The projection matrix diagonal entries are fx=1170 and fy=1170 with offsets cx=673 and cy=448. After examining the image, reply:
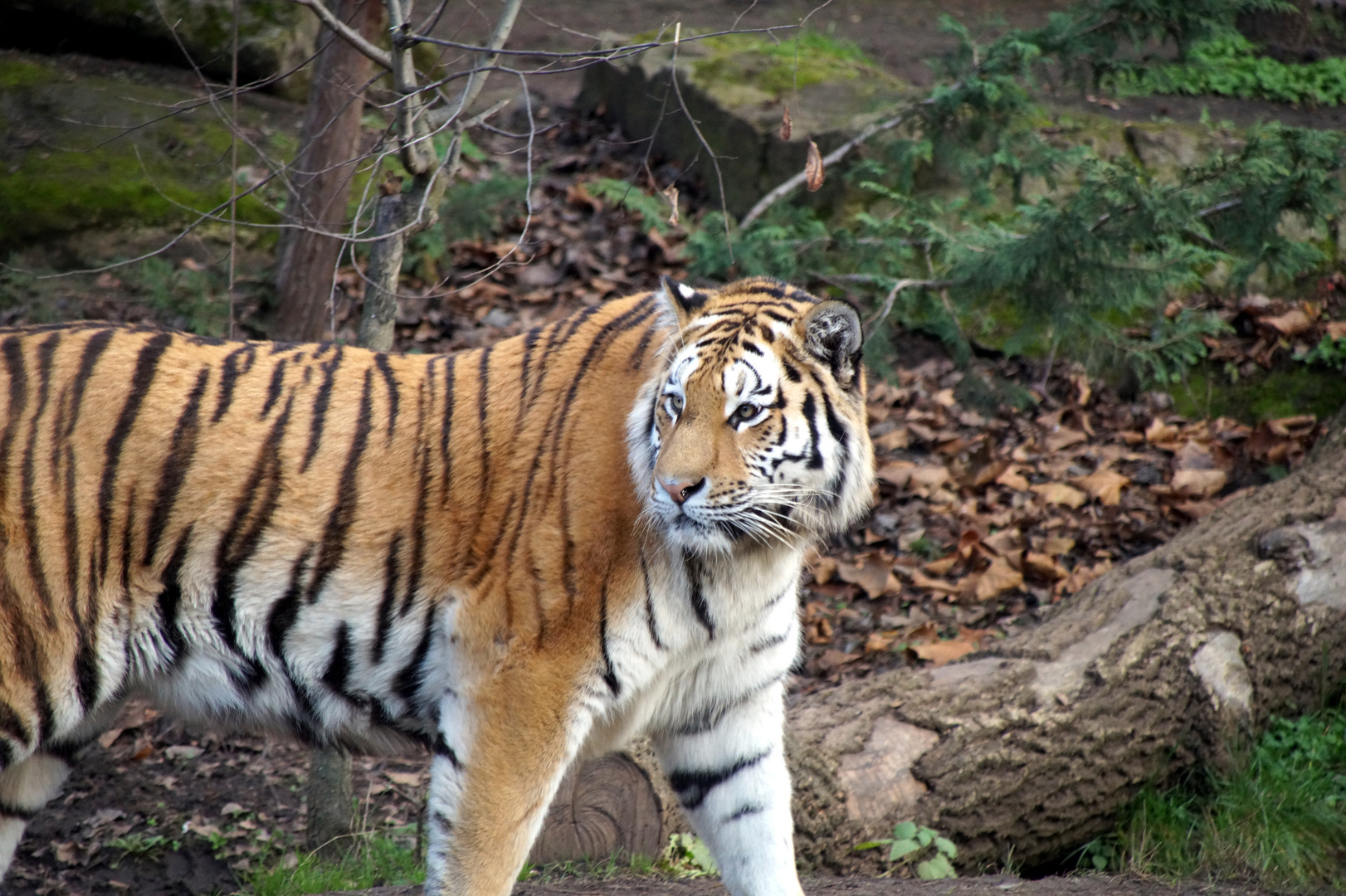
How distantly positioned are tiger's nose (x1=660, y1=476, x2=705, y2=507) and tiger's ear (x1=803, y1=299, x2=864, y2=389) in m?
0.49

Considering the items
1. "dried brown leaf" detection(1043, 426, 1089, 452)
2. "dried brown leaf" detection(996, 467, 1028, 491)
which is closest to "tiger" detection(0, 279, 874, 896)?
"dried brown leaf" detection(996, 467, 1028, 491)

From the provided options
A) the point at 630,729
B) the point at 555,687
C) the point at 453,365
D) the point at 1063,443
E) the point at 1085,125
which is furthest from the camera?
the point at 1085,125

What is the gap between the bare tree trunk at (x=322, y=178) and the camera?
16.2 ft

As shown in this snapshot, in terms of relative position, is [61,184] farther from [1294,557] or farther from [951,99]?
[1294,557]

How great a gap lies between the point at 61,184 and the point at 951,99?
5480 millimetres

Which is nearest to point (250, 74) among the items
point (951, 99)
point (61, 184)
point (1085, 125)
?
point (61, 184)

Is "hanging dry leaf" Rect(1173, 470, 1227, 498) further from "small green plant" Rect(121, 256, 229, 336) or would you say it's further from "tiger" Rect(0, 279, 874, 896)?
"small green plant" Rect(121, 256, 229, 336)

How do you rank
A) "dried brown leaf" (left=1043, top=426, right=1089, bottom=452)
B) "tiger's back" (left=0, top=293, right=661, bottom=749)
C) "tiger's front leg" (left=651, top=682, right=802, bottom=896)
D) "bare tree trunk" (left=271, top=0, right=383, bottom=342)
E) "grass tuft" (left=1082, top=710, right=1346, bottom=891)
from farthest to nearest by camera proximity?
"dried brown leaf" (left=1043, top=426, right=1089, bottom=452) → "bare tree trunk" (left=271, top=0, right=383, bottom=342) → "grass tuft" (left=1082, top=710, right=1346, bottom=891) → "tiger's front leg" (left=651, top=682, right=802, bottom=896) → "tiger's back" (left=0, top=293, right=661, bottom=749)

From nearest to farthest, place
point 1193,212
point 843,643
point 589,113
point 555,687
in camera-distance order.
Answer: point 555,687 < point 1193,212 < point 843,643 < point 589,113

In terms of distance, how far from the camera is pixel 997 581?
554 centimetres

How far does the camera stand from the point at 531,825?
3043 mm

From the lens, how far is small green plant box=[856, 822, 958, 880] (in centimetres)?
414

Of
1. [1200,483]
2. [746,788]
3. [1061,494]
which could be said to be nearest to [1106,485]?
[1061,494]

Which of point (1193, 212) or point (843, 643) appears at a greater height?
point (1193, 212)
